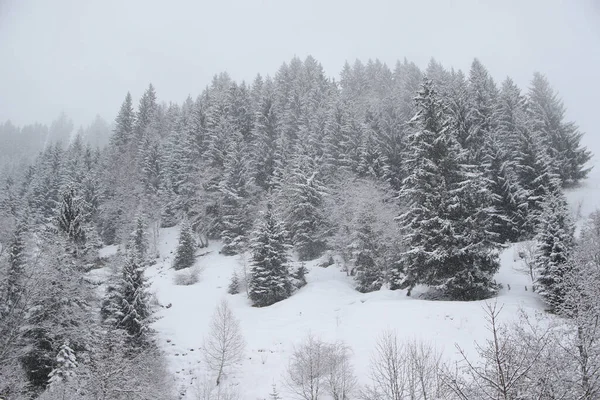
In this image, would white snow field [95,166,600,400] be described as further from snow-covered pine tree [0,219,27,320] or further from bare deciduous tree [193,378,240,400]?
snow-covered pine tree [0,219,27,320]

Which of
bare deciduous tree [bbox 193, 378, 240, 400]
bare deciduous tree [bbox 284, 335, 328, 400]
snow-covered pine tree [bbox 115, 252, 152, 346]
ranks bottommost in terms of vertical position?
bare deciduous tree [bbox 193, 378, 240, 400]

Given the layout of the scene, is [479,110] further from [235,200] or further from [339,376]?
[339,376]

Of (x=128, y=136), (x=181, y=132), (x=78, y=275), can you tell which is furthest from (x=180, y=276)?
(x=128, y=136)

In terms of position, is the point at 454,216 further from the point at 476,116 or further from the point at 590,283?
the point at 476,116

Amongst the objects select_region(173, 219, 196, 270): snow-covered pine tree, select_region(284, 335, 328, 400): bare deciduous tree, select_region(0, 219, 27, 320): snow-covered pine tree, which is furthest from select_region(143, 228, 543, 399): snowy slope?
select_region(0, 219, 27, 320): snow-covered pine tree

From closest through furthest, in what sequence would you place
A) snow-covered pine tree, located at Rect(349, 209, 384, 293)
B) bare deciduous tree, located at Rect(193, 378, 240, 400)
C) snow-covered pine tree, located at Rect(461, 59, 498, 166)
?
bare deciduous tree, located at Rect(193, 378, 240, 400), snow-covered pine tree, located at Rect(349, 209, 384, 293), snow-covered pine tree, located at Rect(461, 59, 498, 166)

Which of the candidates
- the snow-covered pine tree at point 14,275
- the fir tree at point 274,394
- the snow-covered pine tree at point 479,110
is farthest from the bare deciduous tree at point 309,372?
the snow-covered pine tree at point 479,110

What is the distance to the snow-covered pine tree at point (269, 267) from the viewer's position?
1344 inches

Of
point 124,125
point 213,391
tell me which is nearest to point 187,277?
point 213,391

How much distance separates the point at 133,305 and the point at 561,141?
2038 inches

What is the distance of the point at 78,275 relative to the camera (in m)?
24.6

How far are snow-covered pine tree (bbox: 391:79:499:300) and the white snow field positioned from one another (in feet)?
7.39

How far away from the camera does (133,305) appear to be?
→ 2555 centimetres

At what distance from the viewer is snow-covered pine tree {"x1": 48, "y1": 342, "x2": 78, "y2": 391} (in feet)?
65.1
